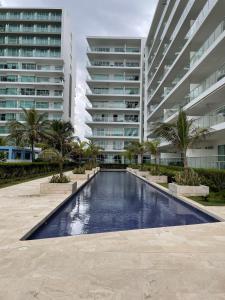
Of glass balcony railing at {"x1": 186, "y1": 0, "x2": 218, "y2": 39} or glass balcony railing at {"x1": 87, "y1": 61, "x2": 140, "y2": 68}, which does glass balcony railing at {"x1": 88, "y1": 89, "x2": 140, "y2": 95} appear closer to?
glass balcony railing at {"x1": 87, "y1": 61, "x2": 140, "y2": 68}

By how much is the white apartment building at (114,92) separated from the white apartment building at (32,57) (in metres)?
7.34

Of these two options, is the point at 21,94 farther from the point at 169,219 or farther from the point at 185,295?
the point at 185,295

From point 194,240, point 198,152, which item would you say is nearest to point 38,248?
point 194,240

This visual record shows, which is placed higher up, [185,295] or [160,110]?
[160,110]

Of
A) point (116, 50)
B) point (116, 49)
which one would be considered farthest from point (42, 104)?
point (116, 49)

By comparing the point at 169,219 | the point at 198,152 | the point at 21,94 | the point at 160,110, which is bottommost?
the point at 169,219

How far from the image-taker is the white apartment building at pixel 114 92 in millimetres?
57625

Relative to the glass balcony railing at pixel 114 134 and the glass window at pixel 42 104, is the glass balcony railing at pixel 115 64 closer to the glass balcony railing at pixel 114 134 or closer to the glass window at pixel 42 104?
the glass window at pixel 42 104

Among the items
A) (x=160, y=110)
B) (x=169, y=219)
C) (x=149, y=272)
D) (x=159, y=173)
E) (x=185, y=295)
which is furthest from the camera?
(x=160, y=110)

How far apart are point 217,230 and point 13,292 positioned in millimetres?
5333

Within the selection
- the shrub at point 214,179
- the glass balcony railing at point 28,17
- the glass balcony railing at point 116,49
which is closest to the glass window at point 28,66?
the glass balcony railing at point 28,17

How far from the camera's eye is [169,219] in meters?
8.91

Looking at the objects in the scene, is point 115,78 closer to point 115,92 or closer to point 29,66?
point 115,92

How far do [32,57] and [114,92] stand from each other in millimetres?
20461
